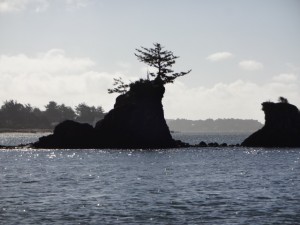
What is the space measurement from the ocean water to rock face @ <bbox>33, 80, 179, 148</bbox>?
1335 inches

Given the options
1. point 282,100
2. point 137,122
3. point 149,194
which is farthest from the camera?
point 282,100

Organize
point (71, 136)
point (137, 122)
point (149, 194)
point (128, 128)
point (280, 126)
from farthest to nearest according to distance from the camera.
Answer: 1. point (280, 126)
2. point (71, 136)
3. point (137, 122)
4. point (128, 128)
5. point (149, 194)

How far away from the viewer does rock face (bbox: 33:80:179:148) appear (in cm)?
9812

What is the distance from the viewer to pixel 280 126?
105188mm

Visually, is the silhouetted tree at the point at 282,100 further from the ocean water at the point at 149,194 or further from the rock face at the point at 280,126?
the ocean water at the point at 149,194

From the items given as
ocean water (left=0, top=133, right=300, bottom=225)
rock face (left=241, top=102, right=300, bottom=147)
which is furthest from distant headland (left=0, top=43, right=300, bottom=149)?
ocean water (left=0, top=133, right=300, bottom=225)

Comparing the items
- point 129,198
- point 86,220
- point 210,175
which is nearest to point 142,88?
point 210,175

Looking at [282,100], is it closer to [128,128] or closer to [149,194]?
[128,128]

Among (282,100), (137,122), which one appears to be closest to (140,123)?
(137,122)

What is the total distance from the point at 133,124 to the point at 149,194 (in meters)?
58.9

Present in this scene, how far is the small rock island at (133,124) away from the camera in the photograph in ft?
322

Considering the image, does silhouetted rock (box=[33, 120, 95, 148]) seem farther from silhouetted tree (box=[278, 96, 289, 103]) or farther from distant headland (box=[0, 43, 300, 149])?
silhouetted tree (box=[278, 96, 289, 103])

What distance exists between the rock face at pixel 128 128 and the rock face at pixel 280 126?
22.8m

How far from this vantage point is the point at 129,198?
36969mm
